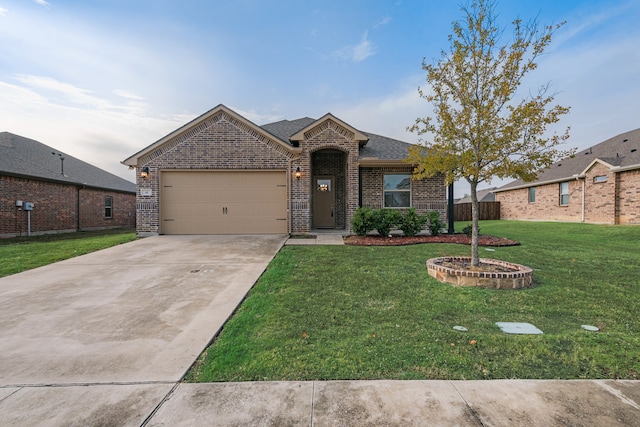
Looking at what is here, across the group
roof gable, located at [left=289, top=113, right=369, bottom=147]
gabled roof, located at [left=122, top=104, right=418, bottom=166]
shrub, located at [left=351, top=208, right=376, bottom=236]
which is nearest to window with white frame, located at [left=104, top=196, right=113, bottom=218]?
gabled roof, located at [left=122, top=104, right=418, bottom=166]

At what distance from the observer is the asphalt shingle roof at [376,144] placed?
463 inches

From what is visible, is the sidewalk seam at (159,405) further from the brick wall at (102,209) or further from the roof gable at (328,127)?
the brick wall at (102,209)

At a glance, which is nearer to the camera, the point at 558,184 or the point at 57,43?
the point at 57,43

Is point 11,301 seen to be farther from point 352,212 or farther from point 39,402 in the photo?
point 352,212

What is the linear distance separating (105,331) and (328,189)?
11.0 meters

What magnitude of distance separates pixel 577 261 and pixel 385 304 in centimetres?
592

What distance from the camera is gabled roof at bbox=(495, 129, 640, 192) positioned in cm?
1412

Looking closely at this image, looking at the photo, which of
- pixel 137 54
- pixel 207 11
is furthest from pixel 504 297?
pixel 137 54

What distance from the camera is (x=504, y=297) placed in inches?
164

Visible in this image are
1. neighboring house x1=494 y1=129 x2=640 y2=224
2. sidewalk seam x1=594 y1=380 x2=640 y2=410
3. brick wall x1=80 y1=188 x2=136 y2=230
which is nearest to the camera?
sidewalk seam x1=594 y1=380 x2=640 y2=410

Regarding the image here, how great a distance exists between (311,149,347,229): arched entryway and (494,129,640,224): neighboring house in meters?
9.07

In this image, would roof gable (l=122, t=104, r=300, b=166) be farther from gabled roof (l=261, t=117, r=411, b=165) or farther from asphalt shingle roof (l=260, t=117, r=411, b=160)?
gabled roof (l=261, t=117, r=411, b=165)

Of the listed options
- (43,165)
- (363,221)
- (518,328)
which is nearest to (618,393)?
(518,328)

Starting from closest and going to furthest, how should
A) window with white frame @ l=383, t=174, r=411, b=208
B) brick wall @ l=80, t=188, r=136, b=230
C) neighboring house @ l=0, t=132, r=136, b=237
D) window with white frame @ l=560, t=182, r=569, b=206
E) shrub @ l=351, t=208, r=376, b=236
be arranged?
shrub @ l=351, t=208, r=376, b=236, window with white frame @ l=383, t=174, r=411, b=208, neighboring house @ l=0, t=132, r=136, b=237, brick wall @ l=80, t=188, r=136, b=230, window with white frame @ l=560, t=182, r=569, b=206
